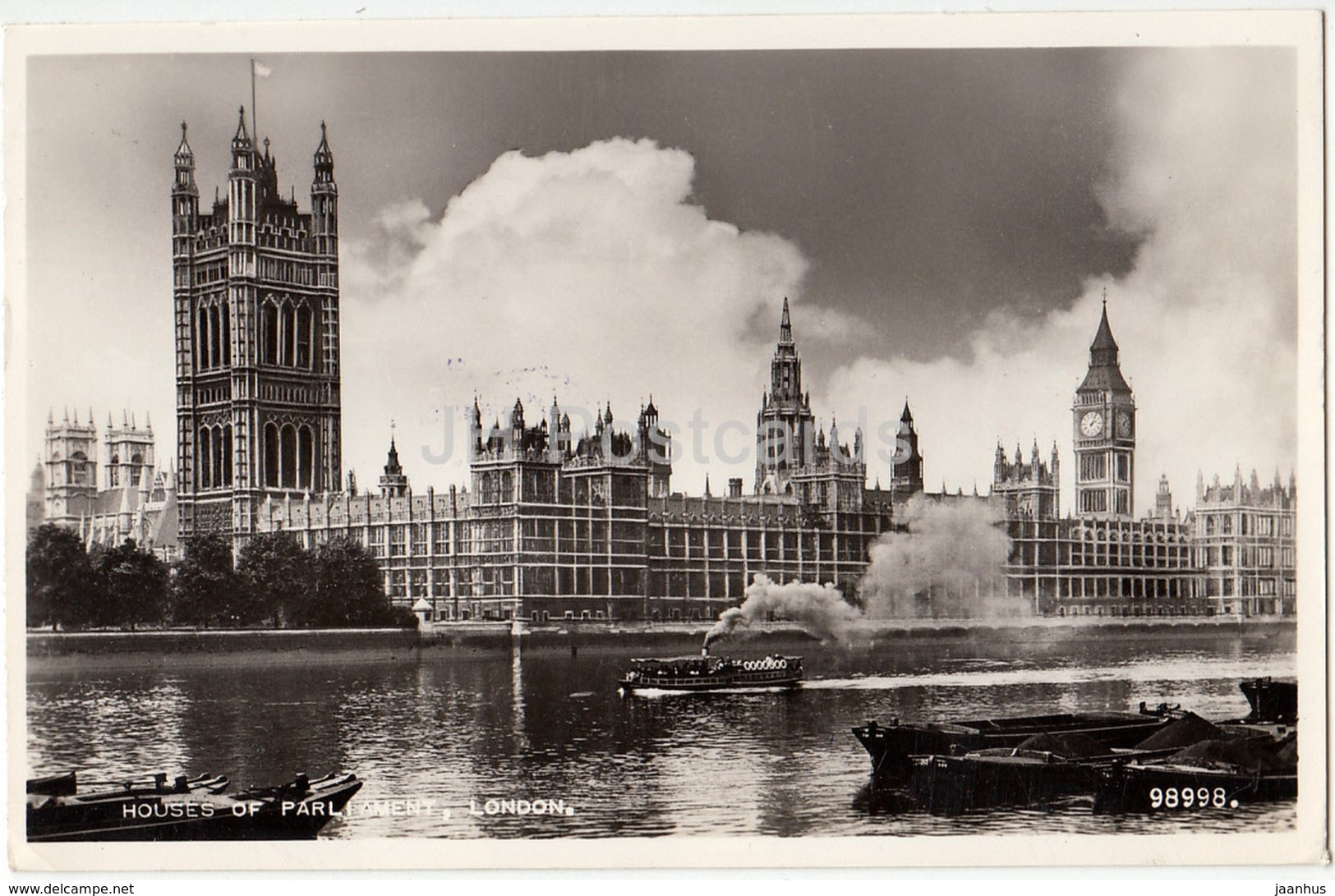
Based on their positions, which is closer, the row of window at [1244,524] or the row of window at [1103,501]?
the row of window at [1244,524]

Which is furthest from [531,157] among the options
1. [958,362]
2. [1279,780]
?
[1279,780]

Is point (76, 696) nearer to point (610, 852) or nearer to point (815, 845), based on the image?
point (610, 852)

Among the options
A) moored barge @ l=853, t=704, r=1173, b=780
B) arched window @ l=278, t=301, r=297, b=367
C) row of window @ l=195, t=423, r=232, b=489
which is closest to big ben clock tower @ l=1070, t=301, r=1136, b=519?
moored barge @ l=853, t=704, r=1173, b=780

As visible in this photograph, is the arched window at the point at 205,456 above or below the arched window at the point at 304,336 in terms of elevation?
below

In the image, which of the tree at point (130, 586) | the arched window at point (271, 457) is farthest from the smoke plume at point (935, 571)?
the arched window at point (271, 457)

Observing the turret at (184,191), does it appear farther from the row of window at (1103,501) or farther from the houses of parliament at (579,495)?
the row of window at (1103,501)

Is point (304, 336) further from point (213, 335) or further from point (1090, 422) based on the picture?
point (1090, 422)
